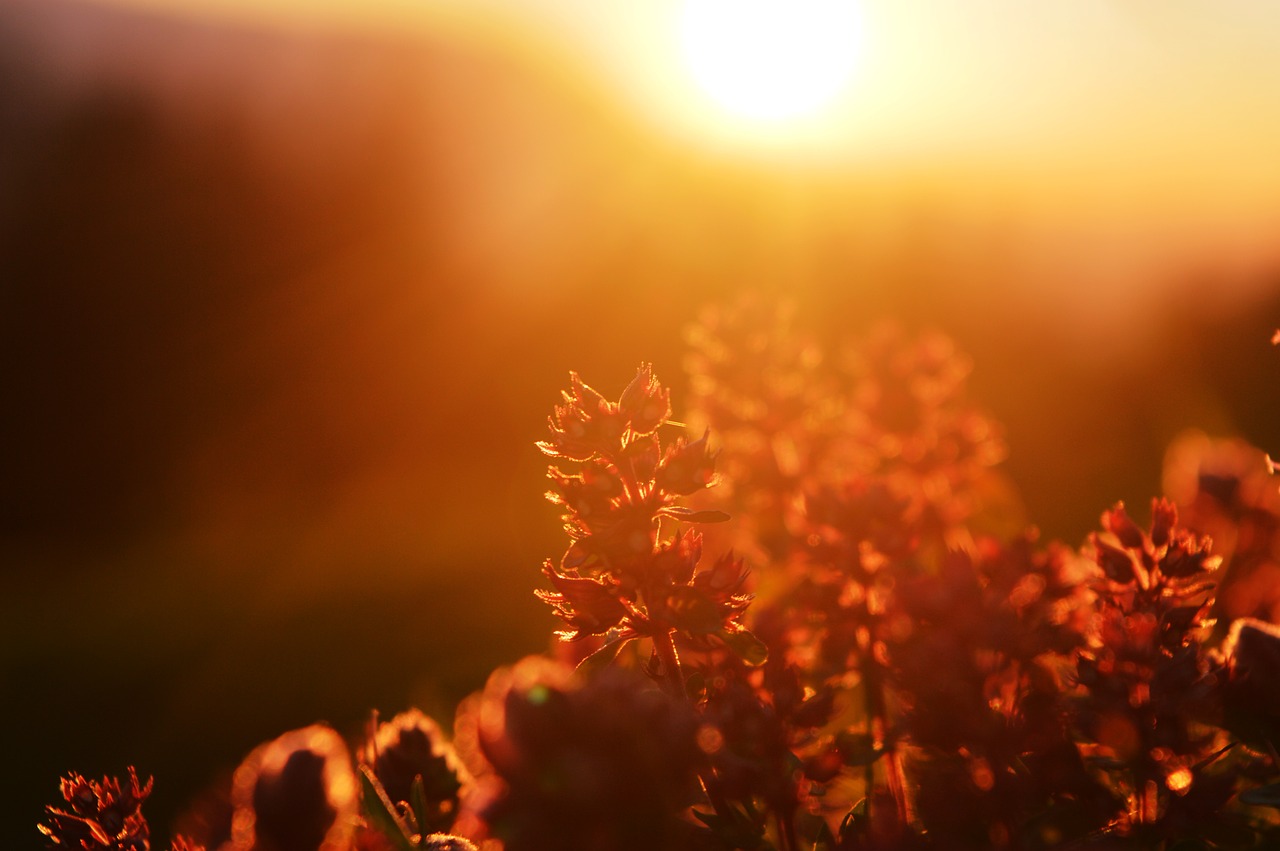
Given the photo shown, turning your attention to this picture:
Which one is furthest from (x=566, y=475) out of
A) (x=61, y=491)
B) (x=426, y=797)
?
(x=61, y=491)

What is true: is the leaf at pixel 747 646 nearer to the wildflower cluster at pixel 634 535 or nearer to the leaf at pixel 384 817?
the wildflower cluster at pixel 634 535

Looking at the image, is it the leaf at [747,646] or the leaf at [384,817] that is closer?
the leaf at [384,817]

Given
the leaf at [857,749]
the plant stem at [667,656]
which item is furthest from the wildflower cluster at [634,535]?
the leaf at [857,749]

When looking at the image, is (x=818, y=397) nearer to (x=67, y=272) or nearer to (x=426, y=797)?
(x=426, y=797)

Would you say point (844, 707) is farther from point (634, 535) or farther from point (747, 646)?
point (634, 535)

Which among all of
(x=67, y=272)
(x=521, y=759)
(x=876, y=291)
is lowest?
(x=521, y=759)
